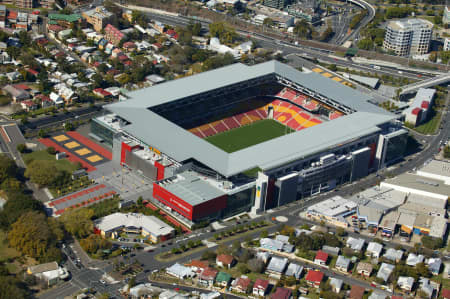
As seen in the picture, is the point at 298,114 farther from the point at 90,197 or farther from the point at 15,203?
the point at 15,203

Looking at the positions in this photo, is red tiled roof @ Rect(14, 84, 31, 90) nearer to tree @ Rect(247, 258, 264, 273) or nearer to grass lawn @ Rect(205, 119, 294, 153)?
grass lawn @ Rect(205, 119, 294, 153)

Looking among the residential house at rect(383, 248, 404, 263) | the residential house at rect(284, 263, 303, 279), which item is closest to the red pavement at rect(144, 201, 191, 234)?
the residential house at rect(284, 263, 303, 279)

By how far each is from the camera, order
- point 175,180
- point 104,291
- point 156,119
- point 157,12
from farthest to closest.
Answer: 1. point 157,12
2. point 156,119
3. point 175,180
4. point 104,291

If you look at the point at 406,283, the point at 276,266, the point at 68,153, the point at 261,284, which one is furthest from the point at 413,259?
the point at 68,153

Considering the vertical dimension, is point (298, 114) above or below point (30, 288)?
above

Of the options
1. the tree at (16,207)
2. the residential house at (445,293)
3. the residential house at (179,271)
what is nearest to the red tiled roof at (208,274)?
the residential house at (179,271)

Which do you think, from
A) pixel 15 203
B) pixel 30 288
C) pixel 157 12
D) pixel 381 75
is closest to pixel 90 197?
pixel 15 203
